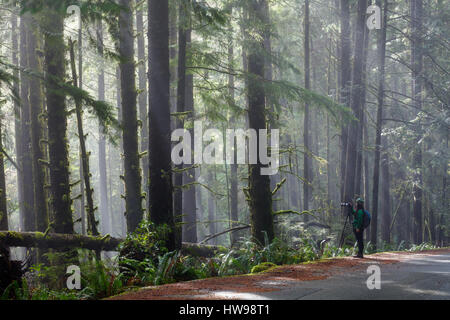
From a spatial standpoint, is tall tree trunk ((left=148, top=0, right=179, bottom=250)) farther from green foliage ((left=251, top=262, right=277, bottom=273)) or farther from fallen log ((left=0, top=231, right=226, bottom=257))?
fallen log ((left=0, top=231, right=226, bottom=257))

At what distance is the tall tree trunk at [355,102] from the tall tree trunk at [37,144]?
13503mm

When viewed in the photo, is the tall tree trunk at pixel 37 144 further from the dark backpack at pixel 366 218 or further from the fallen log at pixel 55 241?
the dark backpack at pixel 366 218

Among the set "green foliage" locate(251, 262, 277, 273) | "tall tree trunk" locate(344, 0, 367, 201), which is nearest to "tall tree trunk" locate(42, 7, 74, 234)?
"green foliage" locate(251, 262, 277, 273)

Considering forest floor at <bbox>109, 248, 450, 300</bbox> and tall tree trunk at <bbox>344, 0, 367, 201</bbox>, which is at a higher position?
tall tree trunk at <bbox>344, 0, 367, 201</bbox>

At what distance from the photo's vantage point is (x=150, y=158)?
1031 cm

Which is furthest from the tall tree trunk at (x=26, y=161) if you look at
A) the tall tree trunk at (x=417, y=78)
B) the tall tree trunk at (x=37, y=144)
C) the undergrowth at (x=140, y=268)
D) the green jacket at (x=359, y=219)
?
the tall tree trunk at (x=417, y=78)

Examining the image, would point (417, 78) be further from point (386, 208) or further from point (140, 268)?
point (140, 268)

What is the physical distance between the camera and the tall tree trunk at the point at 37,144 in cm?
1572

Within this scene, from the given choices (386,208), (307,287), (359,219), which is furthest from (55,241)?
(386,208)

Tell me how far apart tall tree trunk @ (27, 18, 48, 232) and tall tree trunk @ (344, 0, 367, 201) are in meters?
13.5

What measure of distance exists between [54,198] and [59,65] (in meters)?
3.72

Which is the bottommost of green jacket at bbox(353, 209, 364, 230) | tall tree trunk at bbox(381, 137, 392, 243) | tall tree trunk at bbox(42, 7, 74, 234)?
tall tree trunk at bbox(381, 137, 392, 243)

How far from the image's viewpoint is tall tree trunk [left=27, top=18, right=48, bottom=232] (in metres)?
15.7

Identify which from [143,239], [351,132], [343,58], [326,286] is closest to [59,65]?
[143,239]
